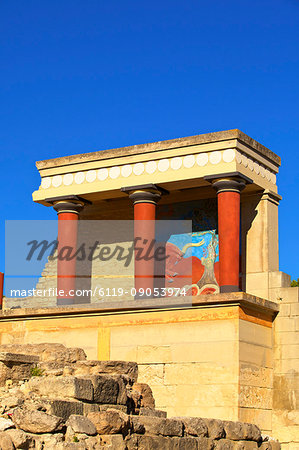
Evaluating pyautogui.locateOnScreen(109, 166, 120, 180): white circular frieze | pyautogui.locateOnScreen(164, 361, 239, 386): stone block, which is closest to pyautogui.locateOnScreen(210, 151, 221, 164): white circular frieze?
pyautogui.locateOnScreen(109, 166, 120, 180): white circular frieze

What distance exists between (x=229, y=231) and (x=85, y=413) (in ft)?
25.2

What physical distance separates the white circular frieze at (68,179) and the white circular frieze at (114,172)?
3.64 ft

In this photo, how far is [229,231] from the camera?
16719 millimetres

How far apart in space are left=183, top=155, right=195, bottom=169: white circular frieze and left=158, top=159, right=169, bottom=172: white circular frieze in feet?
1.52

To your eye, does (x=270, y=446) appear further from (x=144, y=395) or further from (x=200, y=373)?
(x=144, y=395)

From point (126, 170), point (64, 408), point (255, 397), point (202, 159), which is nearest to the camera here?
point (64, 408)

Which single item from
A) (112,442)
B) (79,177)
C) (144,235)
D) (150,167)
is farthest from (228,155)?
(112,442)

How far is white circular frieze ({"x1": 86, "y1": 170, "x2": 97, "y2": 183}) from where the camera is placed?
1886cm

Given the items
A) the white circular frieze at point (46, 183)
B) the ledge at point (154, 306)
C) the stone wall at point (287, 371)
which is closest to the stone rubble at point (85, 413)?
the stone wall at point (287, 371)

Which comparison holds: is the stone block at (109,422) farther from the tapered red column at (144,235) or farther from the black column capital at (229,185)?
the black column capital at (229,185)

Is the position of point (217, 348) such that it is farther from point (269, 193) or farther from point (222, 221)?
point (269, 193)

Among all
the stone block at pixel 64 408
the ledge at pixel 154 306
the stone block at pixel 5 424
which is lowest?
the stone block at pixel 5 424

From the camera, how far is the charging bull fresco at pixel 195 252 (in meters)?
18.7

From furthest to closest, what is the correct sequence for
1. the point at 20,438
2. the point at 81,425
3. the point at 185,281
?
the point at 185,281 → the point at 81,425 → the point at 20,438
